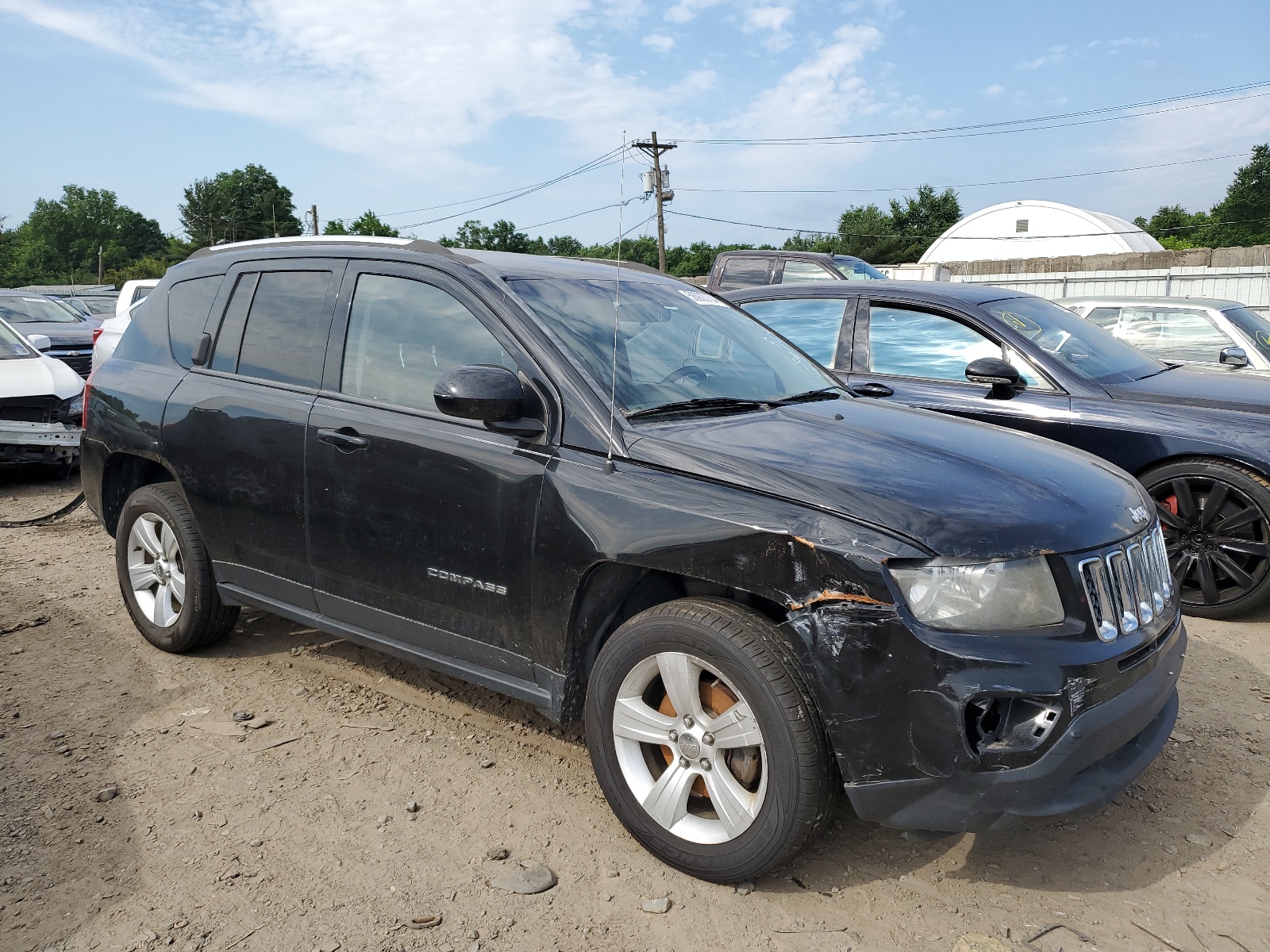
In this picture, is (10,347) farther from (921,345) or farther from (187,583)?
(921,345)

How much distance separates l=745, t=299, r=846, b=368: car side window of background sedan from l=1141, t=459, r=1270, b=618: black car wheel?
2.04m

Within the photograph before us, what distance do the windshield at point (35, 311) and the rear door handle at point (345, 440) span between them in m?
14.7

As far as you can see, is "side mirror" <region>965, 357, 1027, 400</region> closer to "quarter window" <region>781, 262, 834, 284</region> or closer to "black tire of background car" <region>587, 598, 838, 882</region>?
"black tire of background car" <region>587, 598, 838, 882</region>

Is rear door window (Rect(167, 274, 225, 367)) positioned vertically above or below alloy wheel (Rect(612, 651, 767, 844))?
above

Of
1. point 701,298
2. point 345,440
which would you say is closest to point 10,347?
point 345,440

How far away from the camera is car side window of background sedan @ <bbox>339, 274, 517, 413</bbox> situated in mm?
3334

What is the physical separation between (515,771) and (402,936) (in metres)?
0.93

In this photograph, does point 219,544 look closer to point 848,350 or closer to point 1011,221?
point 848,350

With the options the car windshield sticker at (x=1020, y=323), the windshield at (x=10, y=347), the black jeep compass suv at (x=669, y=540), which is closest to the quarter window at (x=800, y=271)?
the car windshield sticker at (x=1020, y=323)

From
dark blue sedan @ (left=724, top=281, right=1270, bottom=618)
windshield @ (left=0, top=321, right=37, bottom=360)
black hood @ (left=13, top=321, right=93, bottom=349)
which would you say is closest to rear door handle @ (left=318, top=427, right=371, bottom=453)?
dark blue sedan @ (left=724, top=281, right=1270, bottom=618)

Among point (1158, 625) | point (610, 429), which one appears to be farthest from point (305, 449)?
point (1158, 625)

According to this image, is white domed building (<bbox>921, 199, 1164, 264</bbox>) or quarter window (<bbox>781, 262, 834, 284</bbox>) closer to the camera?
quarter window (<bbox>781, 262, 834, 284</bbox>)

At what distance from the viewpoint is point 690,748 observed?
2.70 meters

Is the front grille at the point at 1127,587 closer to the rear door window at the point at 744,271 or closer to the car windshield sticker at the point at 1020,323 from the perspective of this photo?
the car windshield sticker at the point at 1020,323
